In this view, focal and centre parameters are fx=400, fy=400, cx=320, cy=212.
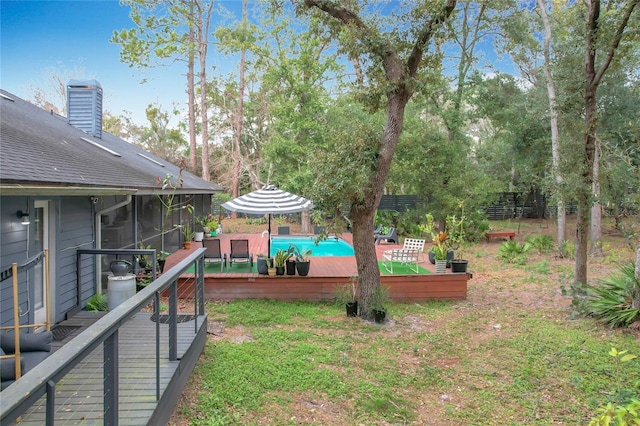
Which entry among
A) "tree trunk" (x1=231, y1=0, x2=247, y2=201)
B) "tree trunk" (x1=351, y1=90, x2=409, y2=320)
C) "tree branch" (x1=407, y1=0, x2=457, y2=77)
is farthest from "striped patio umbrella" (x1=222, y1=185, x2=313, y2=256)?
"tree trunk" (x1=231, y1=0, x2=247, y2=201)

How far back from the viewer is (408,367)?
5.26 meters

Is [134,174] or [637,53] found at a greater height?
[637,53]

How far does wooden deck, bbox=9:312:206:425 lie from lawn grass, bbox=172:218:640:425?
0.46m

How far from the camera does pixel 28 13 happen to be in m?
10.9

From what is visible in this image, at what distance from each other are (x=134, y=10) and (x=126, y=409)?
71.8 feet

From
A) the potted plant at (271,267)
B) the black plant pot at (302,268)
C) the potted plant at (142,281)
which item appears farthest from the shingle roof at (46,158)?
the black plant pot at (302,268)

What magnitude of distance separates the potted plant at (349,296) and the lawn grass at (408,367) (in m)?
0.20

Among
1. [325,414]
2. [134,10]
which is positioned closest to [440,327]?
[325,414]

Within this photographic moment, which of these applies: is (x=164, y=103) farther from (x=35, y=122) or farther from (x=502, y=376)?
(x=502, y=376)

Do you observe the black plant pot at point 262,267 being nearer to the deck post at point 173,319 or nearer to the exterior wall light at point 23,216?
the exterior wall light at point 23,216

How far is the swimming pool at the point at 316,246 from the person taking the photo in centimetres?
1368

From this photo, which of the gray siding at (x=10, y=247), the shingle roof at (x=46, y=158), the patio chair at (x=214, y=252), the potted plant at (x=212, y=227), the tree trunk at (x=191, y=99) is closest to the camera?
the shingle roof at (x=46, y=158)

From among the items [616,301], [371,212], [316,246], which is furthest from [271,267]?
[616,301]

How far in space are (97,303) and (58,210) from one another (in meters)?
1.75
